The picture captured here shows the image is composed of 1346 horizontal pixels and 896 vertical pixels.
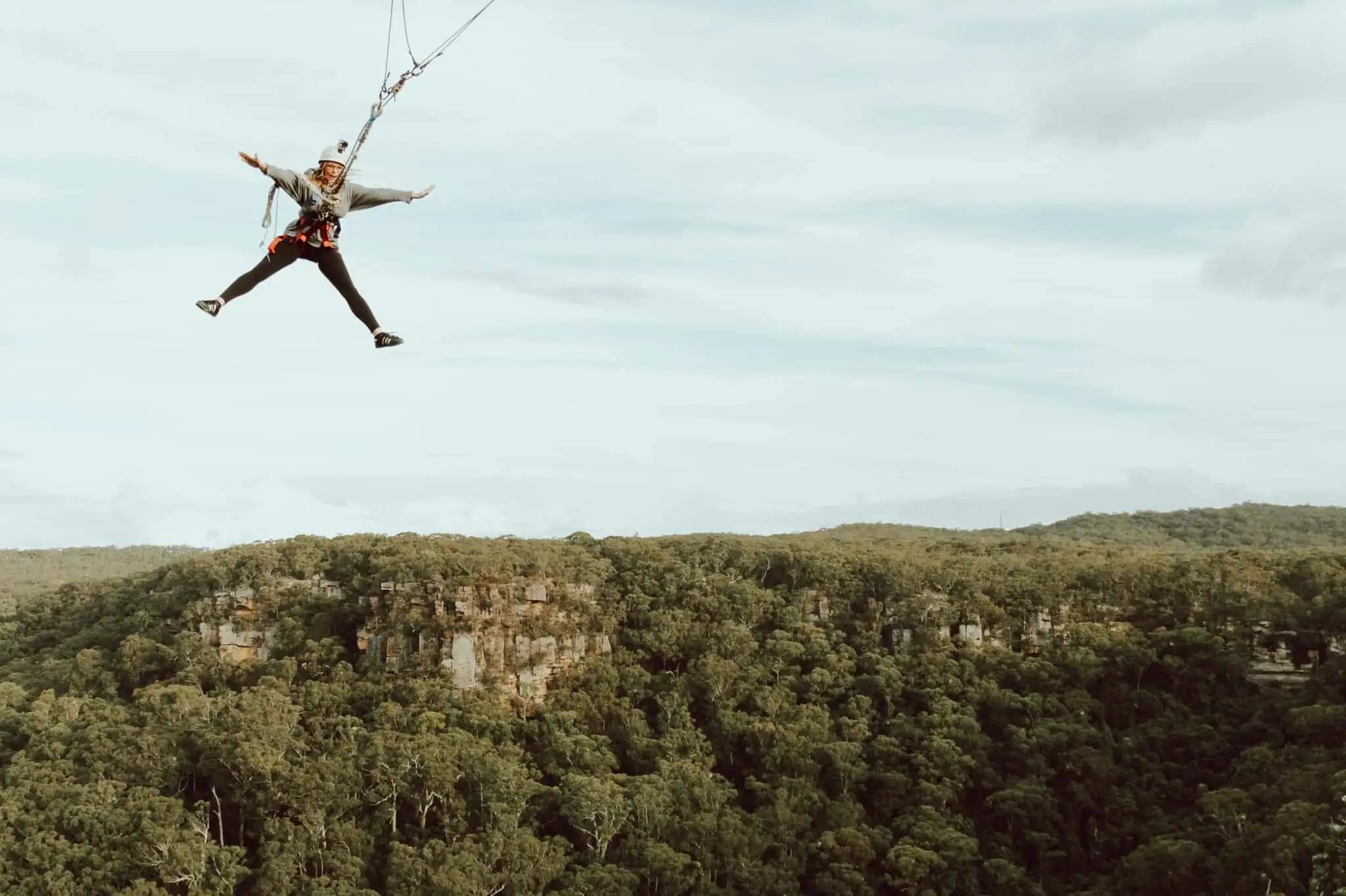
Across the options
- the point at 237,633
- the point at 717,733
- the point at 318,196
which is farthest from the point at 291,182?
the point at 237,633

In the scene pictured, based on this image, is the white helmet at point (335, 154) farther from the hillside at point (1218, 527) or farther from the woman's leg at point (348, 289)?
the hillside at point (1218, 527)

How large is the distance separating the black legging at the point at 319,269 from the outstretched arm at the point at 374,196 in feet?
2.05

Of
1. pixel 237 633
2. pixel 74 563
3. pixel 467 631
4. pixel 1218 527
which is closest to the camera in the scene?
pixel 467 631

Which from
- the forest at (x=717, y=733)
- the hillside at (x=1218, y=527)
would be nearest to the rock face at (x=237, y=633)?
the forest at (x=717, y=733)

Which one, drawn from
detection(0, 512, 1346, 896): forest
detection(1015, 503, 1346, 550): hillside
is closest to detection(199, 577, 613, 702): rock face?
detection(0, 512, 1346, 896): forest

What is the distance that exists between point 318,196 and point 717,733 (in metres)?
51.1

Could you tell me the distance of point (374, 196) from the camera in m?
15.6

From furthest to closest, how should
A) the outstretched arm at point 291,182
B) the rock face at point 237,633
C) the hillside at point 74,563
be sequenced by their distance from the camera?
the hillside at point 74,563
the rock face at point 237,633
the outstretched arm at point 291,182

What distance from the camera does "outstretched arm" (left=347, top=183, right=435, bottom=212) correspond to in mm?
15453

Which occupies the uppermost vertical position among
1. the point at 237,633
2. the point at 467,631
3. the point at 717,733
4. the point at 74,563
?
the point at 74,563

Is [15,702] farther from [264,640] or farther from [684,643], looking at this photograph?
[684,643]

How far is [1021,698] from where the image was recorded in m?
62.3

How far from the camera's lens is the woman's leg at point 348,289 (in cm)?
1535

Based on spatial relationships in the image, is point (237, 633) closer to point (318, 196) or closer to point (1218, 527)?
point (318, 196)
